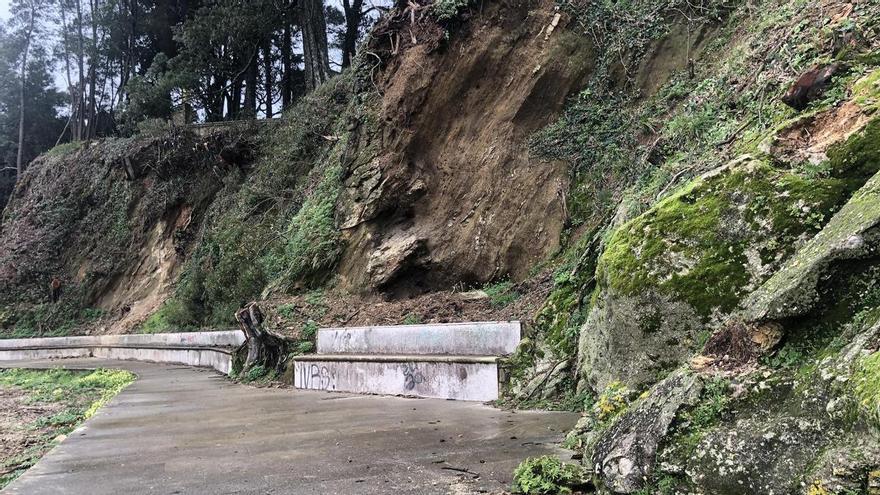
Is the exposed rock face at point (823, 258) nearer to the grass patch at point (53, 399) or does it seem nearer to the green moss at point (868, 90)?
the green moss at point (868, 90)

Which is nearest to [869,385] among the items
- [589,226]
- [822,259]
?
[822,259]

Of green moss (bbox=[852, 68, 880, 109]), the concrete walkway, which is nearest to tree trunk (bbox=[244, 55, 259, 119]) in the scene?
the concrete walkway

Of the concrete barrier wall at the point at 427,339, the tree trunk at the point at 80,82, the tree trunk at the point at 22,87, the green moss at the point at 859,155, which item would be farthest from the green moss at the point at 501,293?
the tree trunk at the point at 22,87

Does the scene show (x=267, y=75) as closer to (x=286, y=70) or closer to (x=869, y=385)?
(x=286, y=70)

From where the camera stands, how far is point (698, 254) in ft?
13.8

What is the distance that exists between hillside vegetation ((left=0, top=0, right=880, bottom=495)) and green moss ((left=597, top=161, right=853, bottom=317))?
0.06 feet

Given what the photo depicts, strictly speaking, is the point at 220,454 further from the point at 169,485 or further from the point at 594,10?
the point at 594,10

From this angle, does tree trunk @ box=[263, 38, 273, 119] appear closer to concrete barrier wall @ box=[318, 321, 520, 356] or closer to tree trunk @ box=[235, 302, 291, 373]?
A: tree trunk @ box=[235, 302, 291, 373]

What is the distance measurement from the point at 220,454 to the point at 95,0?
4183 centimetres

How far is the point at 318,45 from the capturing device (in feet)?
81.1

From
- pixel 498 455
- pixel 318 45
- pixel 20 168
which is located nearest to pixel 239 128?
pixel 318 45

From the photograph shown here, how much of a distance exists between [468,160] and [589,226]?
346 cm

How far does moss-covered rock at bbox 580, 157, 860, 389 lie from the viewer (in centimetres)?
391

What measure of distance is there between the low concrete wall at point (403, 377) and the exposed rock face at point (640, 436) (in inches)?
156
